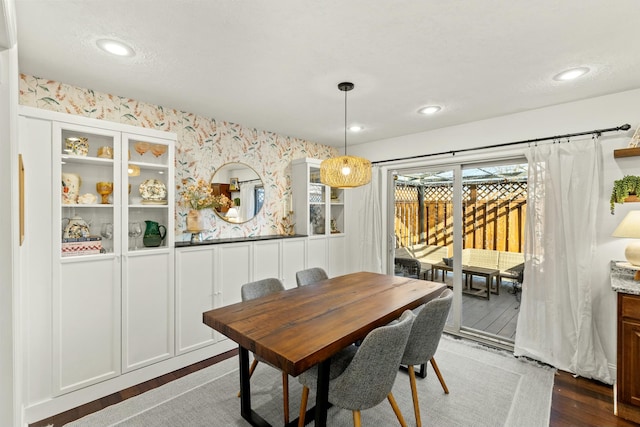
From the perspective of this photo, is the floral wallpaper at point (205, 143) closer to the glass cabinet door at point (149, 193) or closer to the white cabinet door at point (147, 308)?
the glass cabinet door at point (149, 193)

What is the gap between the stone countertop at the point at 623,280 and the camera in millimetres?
2066

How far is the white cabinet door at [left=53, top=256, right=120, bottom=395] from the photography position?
7.06 ft

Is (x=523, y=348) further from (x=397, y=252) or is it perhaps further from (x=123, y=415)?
(x=123, y=415)

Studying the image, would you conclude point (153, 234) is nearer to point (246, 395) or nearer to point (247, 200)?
point (247, 200)

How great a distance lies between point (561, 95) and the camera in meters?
2.59

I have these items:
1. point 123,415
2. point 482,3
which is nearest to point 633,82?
point 482,3

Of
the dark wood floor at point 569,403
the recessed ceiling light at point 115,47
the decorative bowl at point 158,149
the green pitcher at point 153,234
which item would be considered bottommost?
the dark wood floor at point 569,403

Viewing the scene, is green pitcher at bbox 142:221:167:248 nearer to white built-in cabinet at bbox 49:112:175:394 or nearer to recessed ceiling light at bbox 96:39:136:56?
white built-in cabinet at bbox 49:112:175:394

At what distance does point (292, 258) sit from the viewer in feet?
12.1

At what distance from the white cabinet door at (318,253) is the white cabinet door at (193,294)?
133cm

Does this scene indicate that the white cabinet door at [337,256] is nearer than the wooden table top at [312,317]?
No

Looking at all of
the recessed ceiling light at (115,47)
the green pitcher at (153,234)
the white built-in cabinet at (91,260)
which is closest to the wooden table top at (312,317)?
the white built-in cabinet at (91,260)

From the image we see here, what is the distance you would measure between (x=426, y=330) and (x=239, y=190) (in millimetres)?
2483

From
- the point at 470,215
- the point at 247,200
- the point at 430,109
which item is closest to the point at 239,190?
the point at 247,200
